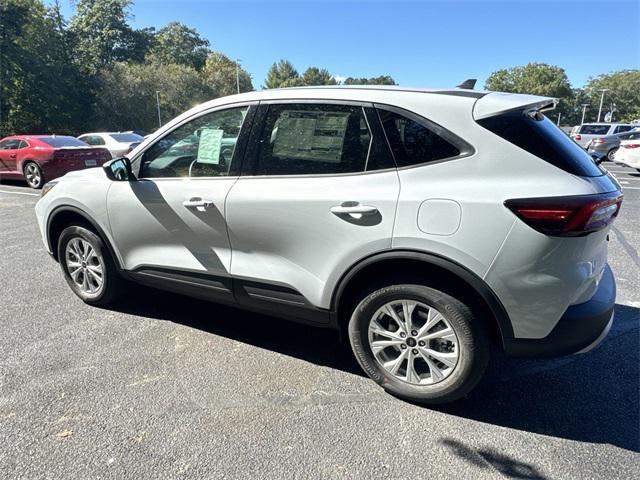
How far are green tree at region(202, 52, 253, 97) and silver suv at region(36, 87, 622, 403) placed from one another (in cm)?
4641

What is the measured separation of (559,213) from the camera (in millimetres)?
2074

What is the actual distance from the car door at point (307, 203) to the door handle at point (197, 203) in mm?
168

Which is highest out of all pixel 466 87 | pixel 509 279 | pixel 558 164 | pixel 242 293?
pixel 466 87

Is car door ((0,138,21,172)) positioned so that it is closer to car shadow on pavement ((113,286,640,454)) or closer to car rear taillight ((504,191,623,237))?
car shadow on pavement ((113,286,640,454))

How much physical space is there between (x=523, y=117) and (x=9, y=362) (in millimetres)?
3617

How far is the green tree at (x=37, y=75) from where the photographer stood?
26.4 meters

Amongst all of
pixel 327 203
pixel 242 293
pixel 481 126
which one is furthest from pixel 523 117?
pixel 242 293

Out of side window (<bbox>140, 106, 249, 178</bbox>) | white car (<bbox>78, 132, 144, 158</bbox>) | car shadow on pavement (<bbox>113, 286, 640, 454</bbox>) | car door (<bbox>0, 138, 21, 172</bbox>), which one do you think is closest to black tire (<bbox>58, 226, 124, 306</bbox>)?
car shadow on pavement (<bbox>113, 286, 640, 454</bbox>)

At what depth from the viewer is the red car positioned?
1081 cm

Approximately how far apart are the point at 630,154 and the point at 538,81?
219 feet

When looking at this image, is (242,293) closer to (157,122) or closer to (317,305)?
(317,305)

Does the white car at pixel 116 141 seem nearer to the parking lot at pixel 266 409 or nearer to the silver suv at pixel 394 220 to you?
the parking lot at pixel 266 409

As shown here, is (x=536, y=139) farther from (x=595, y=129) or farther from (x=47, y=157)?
(x=595, y=129)

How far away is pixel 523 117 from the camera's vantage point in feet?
7.55
